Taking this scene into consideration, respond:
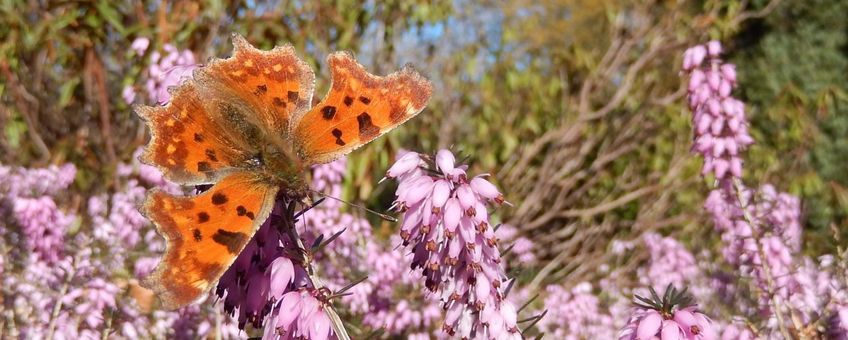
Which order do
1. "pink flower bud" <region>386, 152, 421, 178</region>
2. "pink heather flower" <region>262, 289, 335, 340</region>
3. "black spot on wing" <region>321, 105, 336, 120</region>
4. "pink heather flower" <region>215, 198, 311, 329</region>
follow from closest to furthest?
"pink heather flower" <region>262, 289, 335, 340</region> < "pink heather flower" <region>215, 198, 311, 329</region> < "pink flower bud" <region>386, 152, 421, 178</region> < "black spot on wing" <region>321, 105, 336, 120</region>

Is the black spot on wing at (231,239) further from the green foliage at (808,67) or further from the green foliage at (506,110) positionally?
the green foliage at (808,67)

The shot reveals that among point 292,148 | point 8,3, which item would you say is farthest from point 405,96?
point 8,3

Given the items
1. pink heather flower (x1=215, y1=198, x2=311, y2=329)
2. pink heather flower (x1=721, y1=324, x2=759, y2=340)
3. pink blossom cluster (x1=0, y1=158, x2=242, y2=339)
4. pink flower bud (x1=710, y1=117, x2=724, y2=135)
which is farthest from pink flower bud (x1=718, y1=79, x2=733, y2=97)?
pink blossom cluster (x1=0, y1=158, x2=242, y2=339)

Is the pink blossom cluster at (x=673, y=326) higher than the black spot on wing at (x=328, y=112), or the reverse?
the black spot on wing at (x=328, y=112)

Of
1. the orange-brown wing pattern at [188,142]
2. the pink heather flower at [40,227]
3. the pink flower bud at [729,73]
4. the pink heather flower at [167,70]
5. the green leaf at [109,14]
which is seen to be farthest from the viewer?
the green leaf at [109,14]

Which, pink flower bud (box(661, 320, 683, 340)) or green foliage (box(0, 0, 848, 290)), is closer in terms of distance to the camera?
pink flower bud (box(661, 320, 683, 340))

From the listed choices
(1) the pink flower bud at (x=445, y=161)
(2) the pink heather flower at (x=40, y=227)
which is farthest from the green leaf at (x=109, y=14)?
(1) the pink flower bud at (x=445, y=161)

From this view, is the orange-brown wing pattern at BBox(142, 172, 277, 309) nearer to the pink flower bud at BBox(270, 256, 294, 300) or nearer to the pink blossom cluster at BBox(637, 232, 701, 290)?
the pink flower bud at BBox(270, 256, 294, 300)

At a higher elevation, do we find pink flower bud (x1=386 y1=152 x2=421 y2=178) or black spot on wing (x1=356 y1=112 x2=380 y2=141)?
black spot on wing (x1=356 y1=112 x2=380 y2=141)
